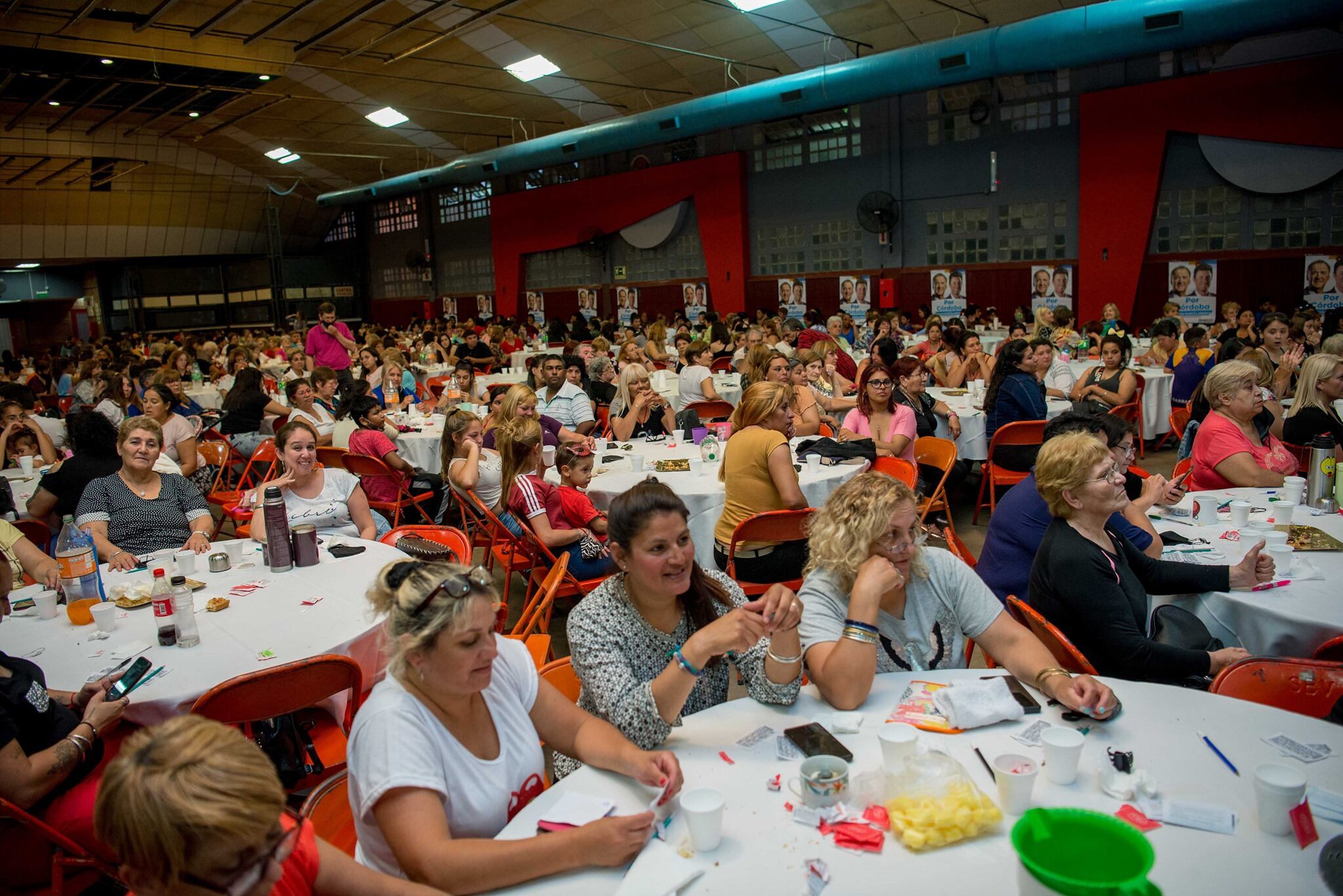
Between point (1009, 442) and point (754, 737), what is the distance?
4.59 metres

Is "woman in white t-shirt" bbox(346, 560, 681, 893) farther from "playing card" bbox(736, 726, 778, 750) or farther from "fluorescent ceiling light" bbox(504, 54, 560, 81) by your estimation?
"fluorescent ceiling light" bbox(504, 54, 560, 81)

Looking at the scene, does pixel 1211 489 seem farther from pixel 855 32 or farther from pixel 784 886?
pixel 855 32

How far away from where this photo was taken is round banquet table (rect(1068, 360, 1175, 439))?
8.43 m

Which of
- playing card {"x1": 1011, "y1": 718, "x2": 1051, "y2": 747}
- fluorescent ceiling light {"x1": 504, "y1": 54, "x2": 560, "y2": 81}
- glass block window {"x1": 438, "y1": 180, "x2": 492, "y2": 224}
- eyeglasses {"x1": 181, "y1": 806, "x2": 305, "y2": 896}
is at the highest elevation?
fluorescent ceiling light {"x1": 504, "y1": 54, "x2": 560, "y2": 81}

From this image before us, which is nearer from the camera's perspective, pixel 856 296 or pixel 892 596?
pixel 892 596

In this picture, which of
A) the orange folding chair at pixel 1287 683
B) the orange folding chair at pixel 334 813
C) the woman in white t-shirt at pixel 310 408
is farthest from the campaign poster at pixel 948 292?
the orange folding chair at pixel 334 813

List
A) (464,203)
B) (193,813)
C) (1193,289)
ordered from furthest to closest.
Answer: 1. (464,203)
2. (1193,289)
3. (193,813)

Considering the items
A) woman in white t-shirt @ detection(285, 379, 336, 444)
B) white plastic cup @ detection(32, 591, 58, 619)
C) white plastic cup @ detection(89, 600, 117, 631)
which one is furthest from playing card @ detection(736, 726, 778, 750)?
woman in white t-shirt @ detection(285, 379, 336, 444)

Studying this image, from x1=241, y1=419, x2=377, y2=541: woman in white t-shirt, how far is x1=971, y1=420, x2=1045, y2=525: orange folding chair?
155 inches

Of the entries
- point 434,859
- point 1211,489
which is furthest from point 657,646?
point 1211,489

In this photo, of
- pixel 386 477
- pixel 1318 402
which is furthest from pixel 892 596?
pixel 386 477

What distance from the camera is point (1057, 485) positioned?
8.87 feet

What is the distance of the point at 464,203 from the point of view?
24.5 m

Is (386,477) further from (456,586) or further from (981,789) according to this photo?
(981,789)
